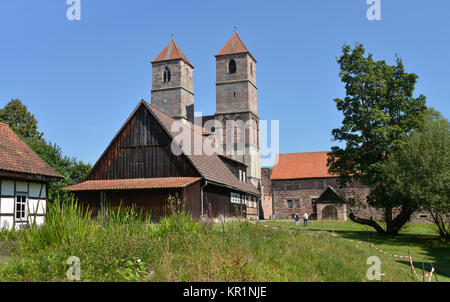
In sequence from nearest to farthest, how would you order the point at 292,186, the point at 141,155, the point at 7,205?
the point at 7,205 < the point at 141,155 < the point at 292,186

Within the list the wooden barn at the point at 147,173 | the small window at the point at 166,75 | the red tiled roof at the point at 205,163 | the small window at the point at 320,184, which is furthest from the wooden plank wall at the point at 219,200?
the small window at the point at 166,75

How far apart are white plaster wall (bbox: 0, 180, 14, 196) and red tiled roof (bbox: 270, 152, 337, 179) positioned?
42328 millimetres

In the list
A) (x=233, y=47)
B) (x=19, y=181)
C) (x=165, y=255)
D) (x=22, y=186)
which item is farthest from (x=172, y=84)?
(x=165, y=255)

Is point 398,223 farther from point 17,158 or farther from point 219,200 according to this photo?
point 17,158

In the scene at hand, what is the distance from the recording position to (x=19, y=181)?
67.4ft

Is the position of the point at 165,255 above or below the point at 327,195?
below

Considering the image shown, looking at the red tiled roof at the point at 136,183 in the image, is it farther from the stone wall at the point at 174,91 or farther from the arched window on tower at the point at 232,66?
the arched window on tower at the point at 232,66

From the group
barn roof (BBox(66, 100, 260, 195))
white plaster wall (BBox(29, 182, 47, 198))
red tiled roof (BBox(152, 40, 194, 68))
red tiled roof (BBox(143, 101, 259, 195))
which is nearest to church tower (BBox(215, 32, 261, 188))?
red tiled roof (BBox(152, 40, 194, 68))

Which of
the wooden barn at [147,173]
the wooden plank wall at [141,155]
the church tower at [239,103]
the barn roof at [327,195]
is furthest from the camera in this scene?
the church tower at [239,103]

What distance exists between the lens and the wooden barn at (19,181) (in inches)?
762

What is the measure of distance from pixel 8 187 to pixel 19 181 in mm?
906

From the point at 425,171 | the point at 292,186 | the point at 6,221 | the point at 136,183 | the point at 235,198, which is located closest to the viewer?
the point at 6,221

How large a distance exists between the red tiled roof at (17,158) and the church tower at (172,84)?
40.6 metres

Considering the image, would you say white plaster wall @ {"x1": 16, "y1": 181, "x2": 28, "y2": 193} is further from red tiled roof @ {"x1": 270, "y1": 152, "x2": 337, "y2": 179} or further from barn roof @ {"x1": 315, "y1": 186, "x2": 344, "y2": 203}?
red tiled roof @ {"x1": 270, "y1": 152, "x2": 337, "y2": 179}
